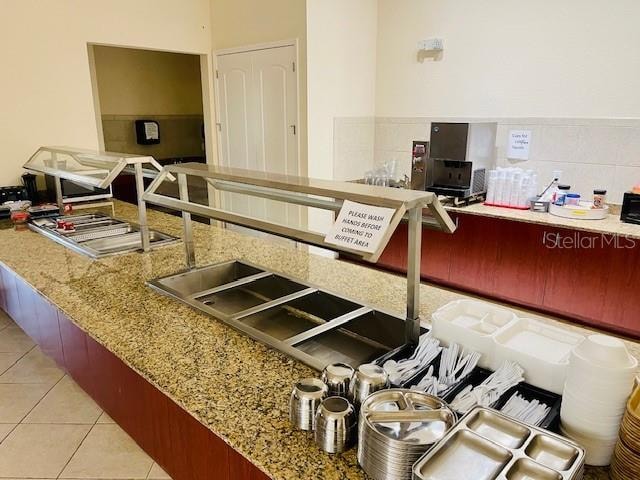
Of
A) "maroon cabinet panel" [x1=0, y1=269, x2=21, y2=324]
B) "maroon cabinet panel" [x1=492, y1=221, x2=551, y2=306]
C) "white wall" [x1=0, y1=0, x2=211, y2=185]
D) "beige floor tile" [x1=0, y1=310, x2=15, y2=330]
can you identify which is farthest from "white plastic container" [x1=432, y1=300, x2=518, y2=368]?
"white wall" [x1=0, y1=0, x2=211, y2=185]

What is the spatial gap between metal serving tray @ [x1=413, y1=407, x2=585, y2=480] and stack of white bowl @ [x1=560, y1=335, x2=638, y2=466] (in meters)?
0.12

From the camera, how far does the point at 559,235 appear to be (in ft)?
8.86

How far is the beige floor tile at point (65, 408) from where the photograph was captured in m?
2.21

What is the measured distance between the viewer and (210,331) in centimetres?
145

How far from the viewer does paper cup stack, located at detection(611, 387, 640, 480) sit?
0.77m

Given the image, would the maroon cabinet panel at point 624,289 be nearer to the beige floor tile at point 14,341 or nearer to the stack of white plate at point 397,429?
the stack of white plate at point 397,429

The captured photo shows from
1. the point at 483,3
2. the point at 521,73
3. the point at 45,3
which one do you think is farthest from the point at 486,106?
the point at 45,3

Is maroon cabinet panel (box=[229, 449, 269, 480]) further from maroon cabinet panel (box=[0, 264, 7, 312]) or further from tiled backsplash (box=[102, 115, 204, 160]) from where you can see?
tiled backsplash (box=[102, 115, 204, 160])

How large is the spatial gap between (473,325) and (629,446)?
18.0 inches

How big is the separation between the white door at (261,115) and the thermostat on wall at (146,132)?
1.71 meters

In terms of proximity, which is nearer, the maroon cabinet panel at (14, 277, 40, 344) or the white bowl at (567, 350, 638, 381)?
the white bowl at (567, 350, 638, 381)

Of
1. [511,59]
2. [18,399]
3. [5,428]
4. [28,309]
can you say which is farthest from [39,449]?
[511,59]

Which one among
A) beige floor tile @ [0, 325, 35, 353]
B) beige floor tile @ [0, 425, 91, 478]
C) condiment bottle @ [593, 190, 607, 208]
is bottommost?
beige floor tile @ [0, 425, 91, 478]

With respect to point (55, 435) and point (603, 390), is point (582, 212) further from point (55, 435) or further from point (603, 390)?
point (55, 435)
